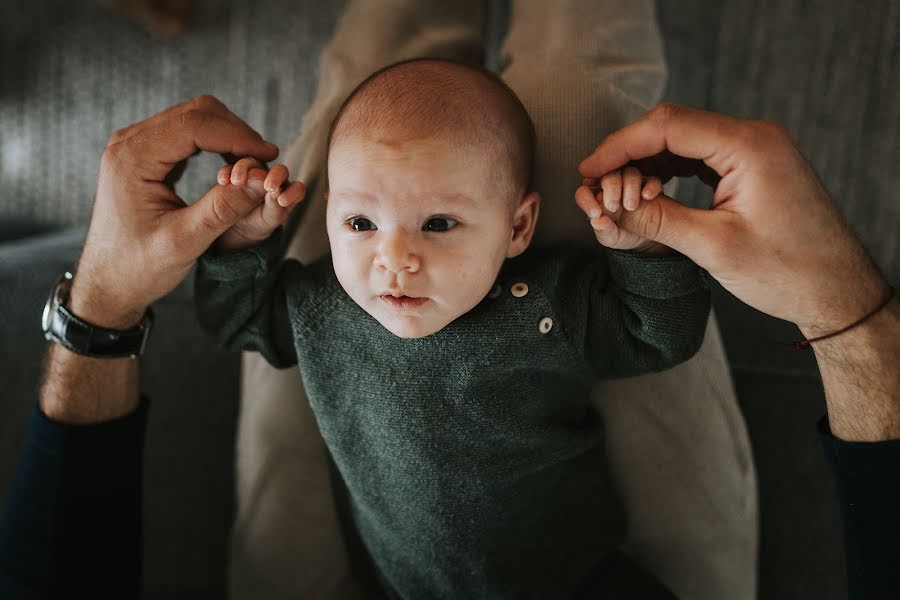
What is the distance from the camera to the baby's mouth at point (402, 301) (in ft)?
2.68

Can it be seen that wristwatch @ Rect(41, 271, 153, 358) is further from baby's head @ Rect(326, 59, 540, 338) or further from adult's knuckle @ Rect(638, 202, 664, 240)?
adult's knuckle @ Rect(638, 202, 664, 240)

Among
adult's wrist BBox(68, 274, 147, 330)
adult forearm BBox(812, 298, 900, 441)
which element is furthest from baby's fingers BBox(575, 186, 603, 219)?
adult's wrist BBox(68, 274, 147, 330)

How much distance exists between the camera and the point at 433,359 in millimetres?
909

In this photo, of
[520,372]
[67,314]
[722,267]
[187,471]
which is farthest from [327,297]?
[187,471]

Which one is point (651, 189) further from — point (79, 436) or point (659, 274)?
point (79, 436)

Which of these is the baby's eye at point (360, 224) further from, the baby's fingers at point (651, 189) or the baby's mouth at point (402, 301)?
the baby's fingers at point (651, 189)

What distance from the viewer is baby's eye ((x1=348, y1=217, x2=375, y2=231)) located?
83 centimetres

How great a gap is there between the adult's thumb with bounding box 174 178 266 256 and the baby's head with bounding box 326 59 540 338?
4.1 inches

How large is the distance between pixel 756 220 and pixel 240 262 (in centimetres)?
62

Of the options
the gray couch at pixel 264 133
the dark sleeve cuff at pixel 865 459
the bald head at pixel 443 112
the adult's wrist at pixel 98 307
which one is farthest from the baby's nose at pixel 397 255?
the gray couch at pixel 264 133

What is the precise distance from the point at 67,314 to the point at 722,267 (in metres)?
0.87

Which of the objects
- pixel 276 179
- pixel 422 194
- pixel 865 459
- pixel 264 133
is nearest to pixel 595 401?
pixel 865 459

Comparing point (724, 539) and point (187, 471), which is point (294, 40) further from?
point (724, 539)

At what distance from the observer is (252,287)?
3.21ft
